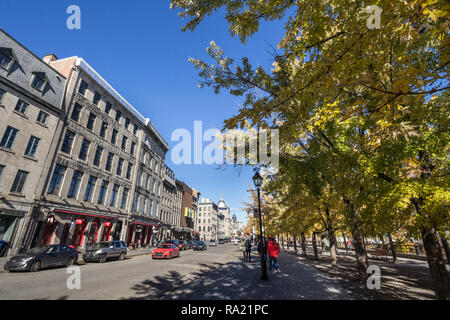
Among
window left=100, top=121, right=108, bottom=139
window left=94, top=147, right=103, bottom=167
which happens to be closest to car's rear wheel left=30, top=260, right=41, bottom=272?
window left=94, top=147, right=103, bottom=167

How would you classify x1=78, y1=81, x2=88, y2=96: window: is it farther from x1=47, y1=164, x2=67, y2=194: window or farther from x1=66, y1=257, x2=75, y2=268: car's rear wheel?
x1=66, y1=257, x2=75, y2=268: car's rear wheel

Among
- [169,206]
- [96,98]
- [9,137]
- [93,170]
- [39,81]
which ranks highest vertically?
[96,98]

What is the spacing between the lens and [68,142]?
20859 millimetres

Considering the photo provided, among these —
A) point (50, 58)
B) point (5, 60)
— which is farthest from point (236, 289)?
point (50, 58)

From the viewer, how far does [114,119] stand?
27266 mm

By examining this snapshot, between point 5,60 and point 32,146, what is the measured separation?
6.74m

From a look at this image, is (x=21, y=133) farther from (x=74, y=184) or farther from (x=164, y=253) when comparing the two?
(x=164, y=253)

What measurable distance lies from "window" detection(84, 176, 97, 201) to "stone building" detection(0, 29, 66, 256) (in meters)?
5.41

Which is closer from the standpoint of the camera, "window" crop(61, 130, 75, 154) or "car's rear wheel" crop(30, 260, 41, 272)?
"car's rear wheel" crop(30, 260, 41, 272)

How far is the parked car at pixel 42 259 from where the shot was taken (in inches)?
403

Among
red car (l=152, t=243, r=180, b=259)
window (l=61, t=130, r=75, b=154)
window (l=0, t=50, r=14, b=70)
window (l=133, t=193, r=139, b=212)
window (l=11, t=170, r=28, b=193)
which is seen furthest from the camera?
window (l=133, t=193, r=139, b=212)

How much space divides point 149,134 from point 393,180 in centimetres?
3609

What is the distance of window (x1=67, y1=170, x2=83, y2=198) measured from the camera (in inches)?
830

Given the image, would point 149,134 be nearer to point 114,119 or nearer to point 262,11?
point 114,119
